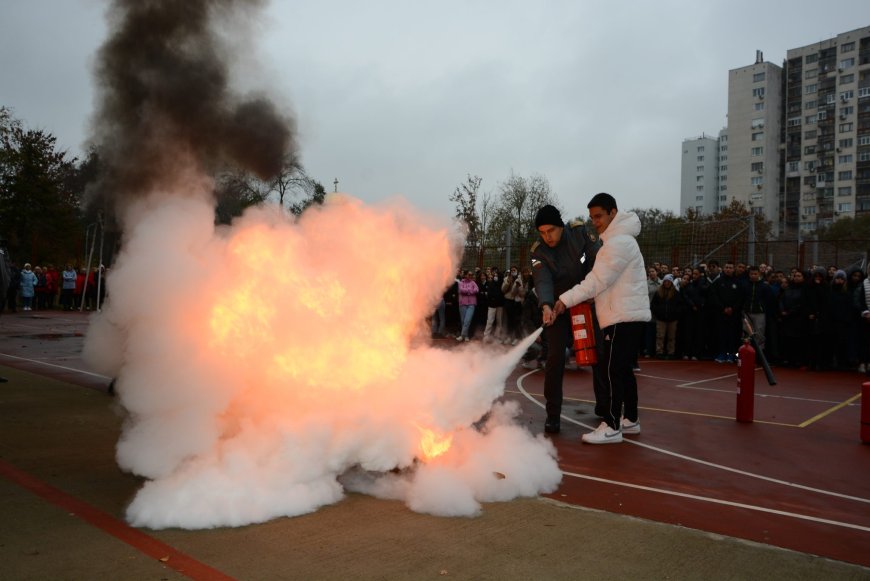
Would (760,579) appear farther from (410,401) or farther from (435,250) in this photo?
(435,250)

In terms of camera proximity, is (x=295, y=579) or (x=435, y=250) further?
(x=435, y=250)

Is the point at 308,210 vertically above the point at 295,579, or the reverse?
the point at 308,210

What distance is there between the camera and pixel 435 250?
552 cm

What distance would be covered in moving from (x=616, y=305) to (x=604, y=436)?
1.37 meters

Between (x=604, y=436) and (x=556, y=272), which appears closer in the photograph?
(x=604, y=436)

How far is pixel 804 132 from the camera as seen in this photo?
90812mm

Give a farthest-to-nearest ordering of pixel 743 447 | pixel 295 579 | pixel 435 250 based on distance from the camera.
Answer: pixel 743 447 < pixel 435 250 < pixel 295 579

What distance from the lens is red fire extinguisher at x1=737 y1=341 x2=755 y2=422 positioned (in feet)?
26.0

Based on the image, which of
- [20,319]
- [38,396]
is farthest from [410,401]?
[20,319]

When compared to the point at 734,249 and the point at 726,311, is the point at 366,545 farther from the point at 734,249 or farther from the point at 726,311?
the point at 734,249

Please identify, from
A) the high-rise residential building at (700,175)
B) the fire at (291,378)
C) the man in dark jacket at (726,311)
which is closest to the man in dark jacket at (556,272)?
the fire at (291,378)

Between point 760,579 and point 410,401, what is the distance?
258 centimetres

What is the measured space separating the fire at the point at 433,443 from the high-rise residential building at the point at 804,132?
287 ft

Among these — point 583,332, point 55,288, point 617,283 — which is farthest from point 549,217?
point 55,288
